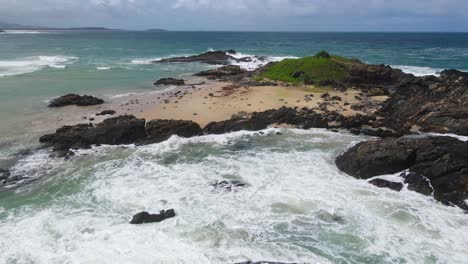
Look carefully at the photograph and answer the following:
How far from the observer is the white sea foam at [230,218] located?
13227 mm

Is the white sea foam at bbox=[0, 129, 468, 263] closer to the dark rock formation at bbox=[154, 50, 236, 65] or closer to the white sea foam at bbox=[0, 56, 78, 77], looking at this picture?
the white sea foam at bbox=[0, 56, 78, 77]

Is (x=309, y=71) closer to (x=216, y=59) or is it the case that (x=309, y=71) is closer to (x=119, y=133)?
(x=119, y=133)

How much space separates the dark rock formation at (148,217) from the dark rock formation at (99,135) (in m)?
10.0

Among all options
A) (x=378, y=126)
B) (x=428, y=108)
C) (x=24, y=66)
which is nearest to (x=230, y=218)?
(x=378, y=126)

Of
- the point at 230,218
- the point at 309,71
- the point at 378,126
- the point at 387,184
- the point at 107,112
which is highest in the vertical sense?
the point at 309,71

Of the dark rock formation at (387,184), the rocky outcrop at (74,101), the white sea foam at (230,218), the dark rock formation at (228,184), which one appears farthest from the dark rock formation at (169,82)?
the dark rock formation at (387,184)

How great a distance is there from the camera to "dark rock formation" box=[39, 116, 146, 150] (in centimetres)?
2388

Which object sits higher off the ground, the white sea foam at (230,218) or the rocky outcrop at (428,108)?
the rocky outcrop at (428,108)

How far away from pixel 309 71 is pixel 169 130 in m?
23.2

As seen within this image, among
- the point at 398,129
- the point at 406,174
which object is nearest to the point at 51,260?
the point at 406,174

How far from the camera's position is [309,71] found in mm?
43969

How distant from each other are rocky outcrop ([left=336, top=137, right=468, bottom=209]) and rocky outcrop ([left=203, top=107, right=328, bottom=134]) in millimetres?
7203

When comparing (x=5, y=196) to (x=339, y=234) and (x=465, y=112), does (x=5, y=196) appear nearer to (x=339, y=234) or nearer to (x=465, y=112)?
(x=339, y=234)

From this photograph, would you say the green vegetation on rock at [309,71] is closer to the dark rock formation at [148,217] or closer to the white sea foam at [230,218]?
the white sea foam at [230,218]
